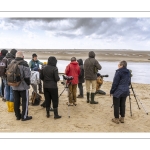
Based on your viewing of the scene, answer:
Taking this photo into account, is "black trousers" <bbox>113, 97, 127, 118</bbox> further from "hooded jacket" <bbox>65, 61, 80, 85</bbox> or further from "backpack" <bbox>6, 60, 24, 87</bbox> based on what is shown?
"backpack" <bbox>6, 60, 24, 87</bbox>

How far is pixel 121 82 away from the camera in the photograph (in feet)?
17.3

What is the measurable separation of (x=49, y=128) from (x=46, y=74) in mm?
1455

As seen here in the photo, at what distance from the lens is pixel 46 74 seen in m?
5.43

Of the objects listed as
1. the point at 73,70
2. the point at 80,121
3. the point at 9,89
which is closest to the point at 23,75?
the point at 9,89

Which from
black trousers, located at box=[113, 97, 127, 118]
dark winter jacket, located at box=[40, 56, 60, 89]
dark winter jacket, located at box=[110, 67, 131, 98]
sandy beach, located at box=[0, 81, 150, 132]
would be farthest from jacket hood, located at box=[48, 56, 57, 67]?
black trousers, located at box=[113, 97, 127, 118]

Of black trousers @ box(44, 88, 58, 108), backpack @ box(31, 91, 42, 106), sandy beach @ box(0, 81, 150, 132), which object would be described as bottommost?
sandy beach @ box(0, 81, 150, 132)

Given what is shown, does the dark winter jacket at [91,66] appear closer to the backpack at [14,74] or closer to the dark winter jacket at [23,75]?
the dark winter jacket at [23,75]

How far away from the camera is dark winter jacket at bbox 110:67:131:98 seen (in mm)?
5199

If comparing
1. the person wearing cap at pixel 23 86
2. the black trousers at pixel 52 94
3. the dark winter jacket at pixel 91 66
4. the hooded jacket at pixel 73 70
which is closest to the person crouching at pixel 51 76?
the black trousers at pixel 52 94

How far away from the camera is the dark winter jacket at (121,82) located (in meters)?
5.20

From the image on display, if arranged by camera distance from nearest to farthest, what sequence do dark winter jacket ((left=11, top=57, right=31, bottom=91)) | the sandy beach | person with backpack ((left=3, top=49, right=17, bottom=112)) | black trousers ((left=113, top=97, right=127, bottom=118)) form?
the sandy beach → dark winter jacket ((left=11, top=57, right=31, bottom=91)) → black trousers ((left=113, top=97, right=127, bottom=118)) → person with backpack ((left=3, top=49, right=17, bottom=112))

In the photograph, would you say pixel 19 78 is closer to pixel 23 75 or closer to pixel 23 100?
pixel 23 75
